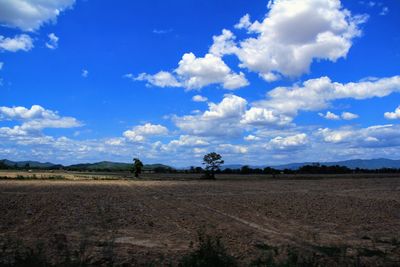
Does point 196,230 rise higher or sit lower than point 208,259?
lower

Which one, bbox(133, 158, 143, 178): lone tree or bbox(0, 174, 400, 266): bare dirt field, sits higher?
bbox(133, 158, 143, 178): lone tree

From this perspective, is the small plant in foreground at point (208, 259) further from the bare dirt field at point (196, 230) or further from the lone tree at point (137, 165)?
the lone tree at point (137, 165)

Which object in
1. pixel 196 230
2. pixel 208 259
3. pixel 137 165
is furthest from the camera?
pixel 137 165

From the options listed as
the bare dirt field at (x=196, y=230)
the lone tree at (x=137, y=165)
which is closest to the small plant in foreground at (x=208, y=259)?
the bare dirt field at (x=196, y=230)

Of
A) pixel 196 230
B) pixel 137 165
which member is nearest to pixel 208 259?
pixel 196 230

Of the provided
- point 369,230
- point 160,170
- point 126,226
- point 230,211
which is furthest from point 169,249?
point 160,170

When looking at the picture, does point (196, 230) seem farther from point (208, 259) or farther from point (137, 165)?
point (137, 165)

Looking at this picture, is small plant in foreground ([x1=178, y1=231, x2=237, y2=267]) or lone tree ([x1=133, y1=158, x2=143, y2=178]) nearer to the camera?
small plant in foreground ([x1=178, y1=231, x2=237, y2=267])

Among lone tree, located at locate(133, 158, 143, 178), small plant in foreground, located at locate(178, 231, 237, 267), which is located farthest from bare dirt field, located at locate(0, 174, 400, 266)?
lone tree, located at locate(133, 158, 143, 178)

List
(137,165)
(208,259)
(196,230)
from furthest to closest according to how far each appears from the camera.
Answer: (137,165)
(196,230)
(208,259)

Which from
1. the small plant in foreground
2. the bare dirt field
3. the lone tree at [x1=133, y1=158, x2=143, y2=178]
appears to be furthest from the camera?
the lone tree at [x1=133, y1=158, x2=143, y2=178]

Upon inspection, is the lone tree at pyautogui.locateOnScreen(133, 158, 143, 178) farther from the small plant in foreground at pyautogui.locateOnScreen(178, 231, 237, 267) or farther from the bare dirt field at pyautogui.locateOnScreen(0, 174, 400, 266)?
the small plant in foreground at pyautogui.locateOnScreen(178, 231, 237, 267)

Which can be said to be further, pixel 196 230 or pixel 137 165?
pixel 137 165

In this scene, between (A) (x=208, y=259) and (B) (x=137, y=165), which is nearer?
(A) (x=208, y=259)
